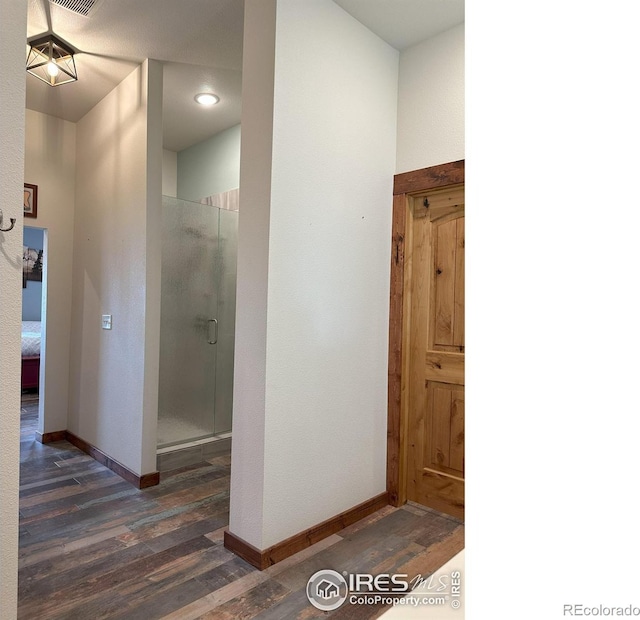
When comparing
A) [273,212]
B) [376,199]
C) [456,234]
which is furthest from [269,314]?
[456,234]

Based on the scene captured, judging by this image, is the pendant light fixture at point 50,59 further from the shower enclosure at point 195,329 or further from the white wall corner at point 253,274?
the white wall corner at point 253,274

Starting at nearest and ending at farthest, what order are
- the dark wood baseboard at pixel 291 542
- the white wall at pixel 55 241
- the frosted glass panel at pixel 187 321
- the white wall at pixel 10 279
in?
Result: 1. the white wall at pixel 10 279
2. the dark wood baseboard at pixel 291 542
3. the frosted glass panel at pixel 187 321
4. the white wall at pixel 55 241

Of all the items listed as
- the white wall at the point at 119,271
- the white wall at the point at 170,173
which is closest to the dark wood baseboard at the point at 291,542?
the white wall at the point at 119,271

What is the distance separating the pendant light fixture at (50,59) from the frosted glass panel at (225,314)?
57.0 inches

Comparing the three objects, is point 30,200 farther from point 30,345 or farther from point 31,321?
point 31,321

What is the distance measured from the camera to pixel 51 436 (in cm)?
391

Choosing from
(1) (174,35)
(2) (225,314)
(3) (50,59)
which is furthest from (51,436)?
(1) (174,35)

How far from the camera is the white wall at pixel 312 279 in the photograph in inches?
81.9

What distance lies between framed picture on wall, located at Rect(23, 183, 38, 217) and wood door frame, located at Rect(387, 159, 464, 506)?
3075mm

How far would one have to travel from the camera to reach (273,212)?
2.06 metres

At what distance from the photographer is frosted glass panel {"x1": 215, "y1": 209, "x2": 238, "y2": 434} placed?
12.5ft

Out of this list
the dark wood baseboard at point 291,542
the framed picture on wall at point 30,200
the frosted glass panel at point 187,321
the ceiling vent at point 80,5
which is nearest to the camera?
the dark wood baseboard at point 291,542

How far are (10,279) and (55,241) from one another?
3076mm
